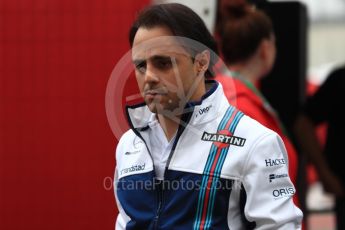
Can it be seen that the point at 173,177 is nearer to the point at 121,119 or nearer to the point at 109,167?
the point at 121,119

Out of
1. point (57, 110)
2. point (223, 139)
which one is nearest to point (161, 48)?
point (223, 139)

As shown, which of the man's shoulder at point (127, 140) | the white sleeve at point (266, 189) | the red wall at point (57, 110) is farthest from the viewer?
the red wall at point (57, 110)

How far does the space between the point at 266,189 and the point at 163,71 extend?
426 millimetres

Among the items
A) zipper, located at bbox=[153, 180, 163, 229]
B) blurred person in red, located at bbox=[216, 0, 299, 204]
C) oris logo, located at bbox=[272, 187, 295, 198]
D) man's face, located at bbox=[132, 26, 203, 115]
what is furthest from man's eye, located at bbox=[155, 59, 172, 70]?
blurred person in red, located at bbox=[216, 0, 299, 204]

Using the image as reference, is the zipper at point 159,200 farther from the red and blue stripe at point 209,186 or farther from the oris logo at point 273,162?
the oris logo at point 273,162

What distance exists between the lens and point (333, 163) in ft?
16.3

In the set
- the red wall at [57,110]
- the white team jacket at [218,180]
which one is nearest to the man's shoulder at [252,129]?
the white team jacket at [218,180]

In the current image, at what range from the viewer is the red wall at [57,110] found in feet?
15.3

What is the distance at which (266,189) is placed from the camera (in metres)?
2.04

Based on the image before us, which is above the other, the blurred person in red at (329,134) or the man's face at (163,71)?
the man's face at (163,71)

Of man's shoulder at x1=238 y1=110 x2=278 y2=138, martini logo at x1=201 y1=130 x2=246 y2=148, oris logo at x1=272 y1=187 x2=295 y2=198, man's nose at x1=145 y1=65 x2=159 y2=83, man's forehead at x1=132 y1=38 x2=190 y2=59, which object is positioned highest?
man's forehead at x1=132 y1=38 x2=190 y2=59

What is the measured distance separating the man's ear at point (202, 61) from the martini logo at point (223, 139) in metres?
0.20

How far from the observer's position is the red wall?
4672mm

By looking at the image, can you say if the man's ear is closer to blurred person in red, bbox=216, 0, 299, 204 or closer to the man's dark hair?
A: the man's dark hair
